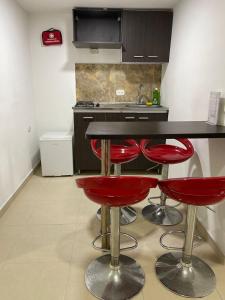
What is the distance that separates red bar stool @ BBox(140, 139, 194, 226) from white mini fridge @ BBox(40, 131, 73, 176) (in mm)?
1378

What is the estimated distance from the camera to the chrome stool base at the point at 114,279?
157 cm

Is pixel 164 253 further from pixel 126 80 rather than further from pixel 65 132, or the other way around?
pixel 126 80

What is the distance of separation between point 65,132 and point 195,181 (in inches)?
107

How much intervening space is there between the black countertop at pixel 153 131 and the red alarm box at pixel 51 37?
2373 mm

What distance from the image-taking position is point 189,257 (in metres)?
1.71

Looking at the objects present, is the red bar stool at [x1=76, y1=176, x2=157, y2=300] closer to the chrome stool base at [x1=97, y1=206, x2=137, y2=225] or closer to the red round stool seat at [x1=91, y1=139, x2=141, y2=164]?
the chrome stool base at [x1=97, y1=206, x2=137, y2=225]

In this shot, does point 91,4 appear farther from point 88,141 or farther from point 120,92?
point 88,141

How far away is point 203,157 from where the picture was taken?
222cm

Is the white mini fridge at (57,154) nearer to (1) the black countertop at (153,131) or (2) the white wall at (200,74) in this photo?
(2) the white wall at (200,74)

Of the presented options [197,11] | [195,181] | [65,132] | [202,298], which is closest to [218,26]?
[197,11]

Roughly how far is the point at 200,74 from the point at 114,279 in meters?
1.97

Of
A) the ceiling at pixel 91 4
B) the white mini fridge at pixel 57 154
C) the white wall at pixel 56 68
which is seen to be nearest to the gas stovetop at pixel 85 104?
→ the white wall at pixel 56 68

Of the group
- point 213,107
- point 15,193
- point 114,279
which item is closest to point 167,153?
point 213,107

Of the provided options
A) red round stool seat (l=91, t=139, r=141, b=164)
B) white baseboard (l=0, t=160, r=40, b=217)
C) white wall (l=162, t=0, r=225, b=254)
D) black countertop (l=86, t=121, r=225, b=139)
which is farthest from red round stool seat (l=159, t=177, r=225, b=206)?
white baseboard (l=0, t=160, r=40, b=217)
